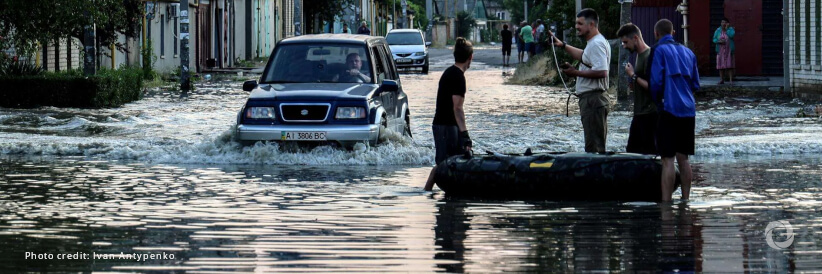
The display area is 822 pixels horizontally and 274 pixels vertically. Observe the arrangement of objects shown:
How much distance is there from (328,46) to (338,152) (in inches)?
63.5

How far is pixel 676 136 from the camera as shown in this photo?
38.8 ft

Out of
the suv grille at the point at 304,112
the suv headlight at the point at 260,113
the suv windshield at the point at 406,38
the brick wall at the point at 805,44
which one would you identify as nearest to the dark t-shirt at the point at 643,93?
the suv grille at the point at 304,112

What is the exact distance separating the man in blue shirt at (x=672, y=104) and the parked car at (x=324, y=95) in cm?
493

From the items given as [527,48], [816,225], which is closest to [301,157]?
[816,225]

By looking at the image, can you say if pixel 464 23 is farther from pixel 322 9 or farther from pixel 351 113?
pixel 351 113

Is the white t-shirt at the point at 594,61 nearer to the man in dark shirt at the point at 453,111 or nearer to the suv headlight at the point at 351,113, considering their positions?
the man in dark shirt at the point at 453,111

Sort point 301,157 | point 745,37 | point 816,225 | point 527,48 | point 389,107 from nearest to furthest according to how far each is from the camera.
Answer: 1. point 816,225
2. point 301,157
3. point 389,107
4. point 745,37
5. point 527,48

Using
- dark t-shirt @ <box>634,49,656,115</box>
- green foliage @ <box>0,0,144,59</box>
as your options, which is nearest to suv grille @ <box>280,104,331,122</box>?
dark t-shirt @ <box>634,49,656,115</box>

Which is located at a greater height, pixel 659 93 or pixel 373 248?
pixel 659 93

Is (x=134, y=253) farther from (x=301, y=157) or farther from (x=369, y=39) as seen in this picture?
(x=369, y=39)

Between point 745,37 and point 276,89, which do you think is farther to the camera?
point 745,37

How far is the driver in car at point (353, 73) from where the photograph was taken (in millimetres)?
17062

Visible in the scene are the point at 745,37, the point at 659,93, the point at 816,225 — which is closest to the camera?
the point at 816,225

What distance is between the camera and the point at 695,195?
12547 mm
